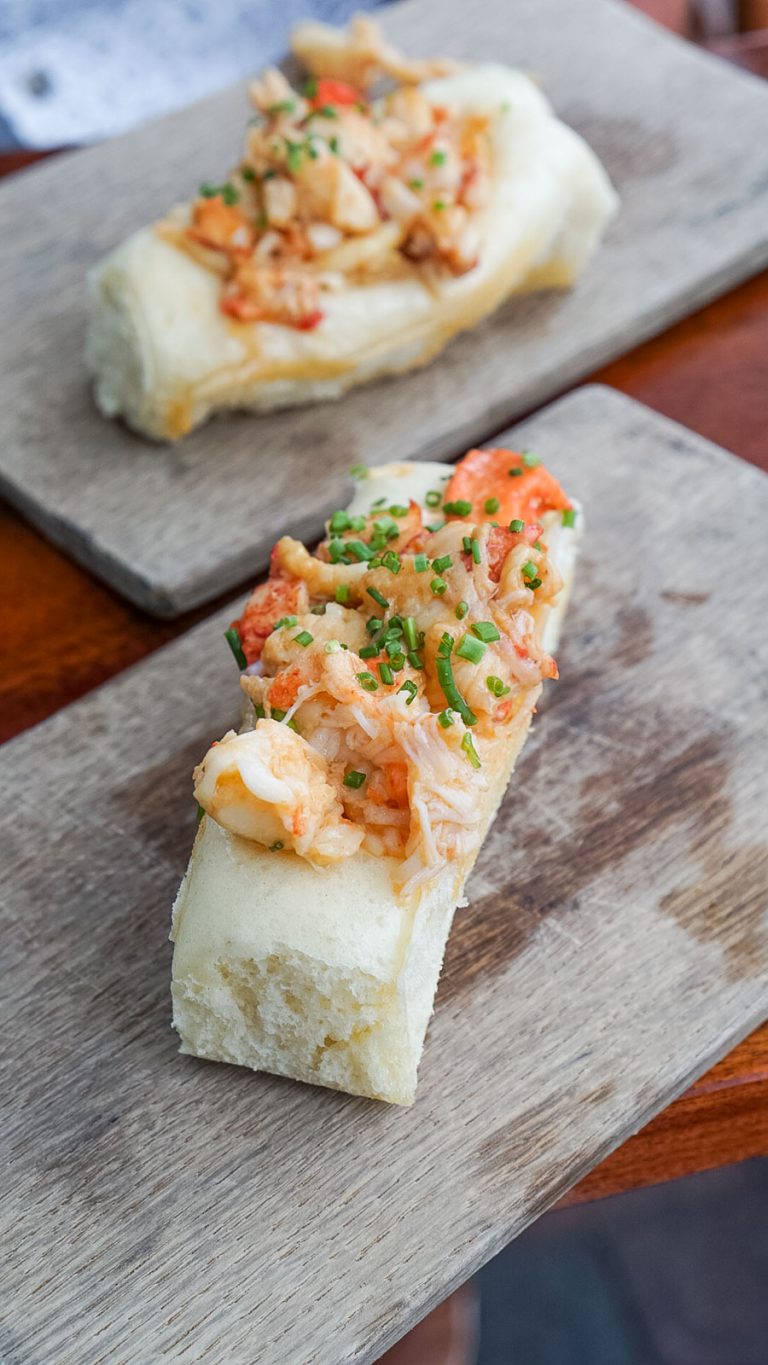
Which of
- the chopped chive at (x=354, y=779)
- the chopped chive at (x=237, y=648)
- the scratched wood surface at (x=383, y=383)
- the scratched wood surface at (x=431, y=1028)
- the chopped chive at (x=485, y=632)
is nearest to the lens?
the scratched wood surface at (x=431, y=1028)

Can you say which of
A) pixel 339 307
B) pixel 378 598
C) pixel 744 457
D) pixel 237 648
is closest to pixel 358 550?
pixel 378 598

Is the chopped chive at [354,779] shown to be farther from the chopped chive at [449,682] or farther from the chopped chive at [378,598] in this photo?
the chopped chive at [378,598]

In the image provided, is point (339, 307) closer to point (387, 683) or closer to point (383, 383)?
point (383, 383)

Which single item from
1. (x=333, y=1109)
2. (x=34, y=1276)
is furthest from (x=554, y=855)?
(x=34, y=1276)

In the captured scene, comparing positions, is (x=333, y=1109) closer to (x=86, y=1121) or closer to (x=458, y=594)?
A: (x=86, y=1121)

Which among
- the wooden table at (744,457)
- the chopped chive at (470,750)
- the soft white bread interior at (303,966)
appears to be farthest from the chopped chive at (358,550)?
the wooden table at (744,457)

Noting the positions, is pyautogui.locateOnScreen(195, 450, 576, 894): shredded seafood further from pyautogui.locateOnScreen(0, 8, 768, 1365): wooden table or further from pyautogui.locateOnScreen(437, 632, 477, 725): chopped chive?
pyautogui.locateOnScreen(0, 8, 768, 1365): wooden table

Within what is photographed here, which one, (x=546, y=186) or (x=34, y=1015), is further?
(x=546, y=186)
